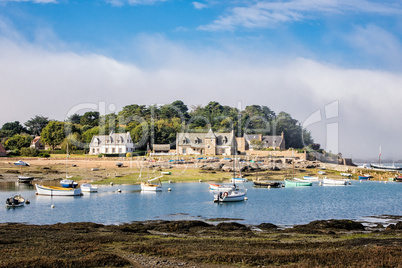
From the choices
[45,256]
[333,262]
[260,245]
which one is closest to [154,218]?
[260,245]

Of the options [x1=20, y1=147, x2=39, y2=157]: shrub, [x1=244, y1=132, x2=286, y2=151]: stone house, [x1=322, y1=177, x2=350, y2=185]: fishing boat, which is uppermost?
[x1=244, y1=132, x2=286, y2=151]: stone house

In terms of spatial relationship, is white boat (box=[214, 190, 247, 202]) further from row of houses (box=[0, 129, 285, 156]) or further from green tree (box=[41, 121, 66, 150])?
green tree (box=[41, 121, 66, 150])

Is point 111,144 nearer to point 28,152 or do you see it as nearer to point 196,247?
point 28,152

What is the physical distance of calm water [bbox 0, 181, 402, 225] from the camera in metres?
42.1

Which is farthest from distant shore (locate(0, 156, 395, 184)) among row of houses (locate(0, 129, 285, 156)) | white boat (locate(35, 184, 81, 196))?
row of houses (locate(0, 129, 285, 156))

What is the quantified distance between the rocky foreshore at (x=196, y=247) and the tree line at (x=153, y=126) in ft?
298

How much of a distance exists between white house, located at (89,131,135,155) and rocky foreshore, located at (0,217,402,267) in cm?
9062

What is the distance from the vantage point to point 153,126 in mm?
133875

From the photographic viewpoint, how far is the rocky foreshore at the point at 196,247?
19.4 m

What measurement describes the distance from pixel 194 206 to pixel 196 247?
88.7 feet

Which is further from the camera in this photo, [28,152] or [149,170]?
[28,152]

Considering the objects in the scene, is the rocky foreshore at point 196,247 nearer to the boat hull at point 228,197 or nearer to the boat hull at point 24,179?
the boat hull at point 228,197

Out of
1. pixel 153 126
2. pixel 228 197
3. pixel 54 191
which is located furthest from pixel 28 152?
pixel 228 197

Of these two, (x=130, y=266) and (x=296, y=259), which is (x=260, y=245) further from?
(x=130, y=266)
